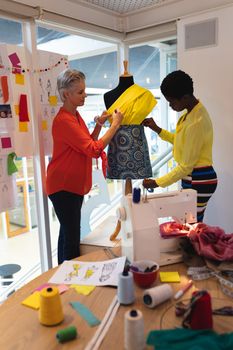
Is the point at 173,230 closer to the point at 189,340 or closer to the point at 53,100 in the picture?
the point at 189,340

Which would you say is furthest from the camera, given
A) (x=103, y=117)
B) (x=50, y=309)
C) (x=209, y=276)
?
(x=103, y=117)

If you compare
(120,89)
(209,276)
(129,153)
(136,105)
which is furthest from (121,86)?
(209,276)

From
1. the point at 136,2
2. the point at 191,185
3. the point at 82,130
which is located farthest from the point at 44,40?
the point at 191,185

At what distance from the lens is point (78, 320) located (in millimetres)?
974

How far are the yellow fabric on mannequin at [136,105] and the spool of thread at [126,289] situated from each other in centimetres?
102

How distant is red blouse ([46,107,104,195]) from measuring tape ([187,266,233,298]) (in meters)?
0.86

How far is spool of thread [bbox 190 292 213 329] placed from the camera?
88 centimetres

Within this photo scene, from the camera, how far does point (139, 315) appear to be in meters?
0.84

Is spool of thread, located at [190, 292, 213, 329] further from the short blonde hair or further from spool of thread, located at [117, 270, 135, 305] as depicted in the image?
the short blonde hair

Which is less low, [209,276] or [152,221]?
[152,221]

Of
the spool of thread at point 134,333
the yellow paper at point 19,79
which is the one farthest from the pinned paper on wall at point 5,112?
the spool of thread at point 134,333

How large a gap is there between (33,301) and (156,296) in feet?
1.34

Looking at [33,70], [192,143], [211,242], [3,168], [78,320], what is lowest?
[78,320]

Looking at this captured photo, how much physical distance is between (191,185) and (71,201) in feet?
2.41
